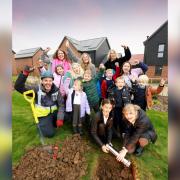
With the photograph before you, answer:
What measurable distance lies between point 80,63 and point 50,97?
19.3 inches

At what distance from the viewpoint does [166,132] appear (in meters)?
2.77

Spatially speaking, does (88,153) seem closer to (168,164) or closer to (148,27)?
(168,164)

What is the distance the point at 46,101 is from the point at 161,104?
1.27 meters

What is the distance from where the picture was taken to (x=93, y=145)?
→ 275 cm

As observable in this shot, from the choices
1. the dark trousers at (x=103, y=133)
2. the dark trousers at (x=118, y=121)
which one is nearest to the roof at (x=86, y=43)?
the dark trousers at (x=118, y=121)

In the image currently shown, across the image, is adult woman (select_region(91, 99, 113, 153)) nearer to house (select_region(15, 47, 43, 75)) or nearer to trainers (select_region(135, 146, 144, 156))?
trainers (select_region(135, 146, 144, 156))

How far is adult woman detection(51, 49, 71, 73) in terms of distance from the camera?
2.77 meters

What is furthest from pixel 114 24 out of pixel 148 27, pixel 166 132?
pixel 166 132

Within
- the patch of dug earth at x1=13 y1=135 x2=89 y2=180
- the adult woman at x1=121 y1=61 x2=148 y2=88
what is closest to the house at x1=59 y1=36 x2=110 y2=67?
the adult woman at x1=121 y1=61 x2=148 y2=88

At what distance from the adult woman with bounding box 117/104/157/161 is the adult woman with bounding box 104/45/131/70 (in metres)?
0.51

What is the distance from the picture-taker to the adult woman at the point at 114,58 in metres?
2.72

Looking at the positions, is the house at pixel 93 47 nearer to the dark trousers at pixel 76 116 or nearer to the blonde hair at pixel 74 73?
the blonde hair at pixel 74 73

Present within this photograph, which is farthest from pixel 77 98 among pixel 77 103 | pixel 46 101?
pixel 46 101

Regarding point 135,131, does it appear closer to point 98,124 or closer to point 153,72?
point 98,124
